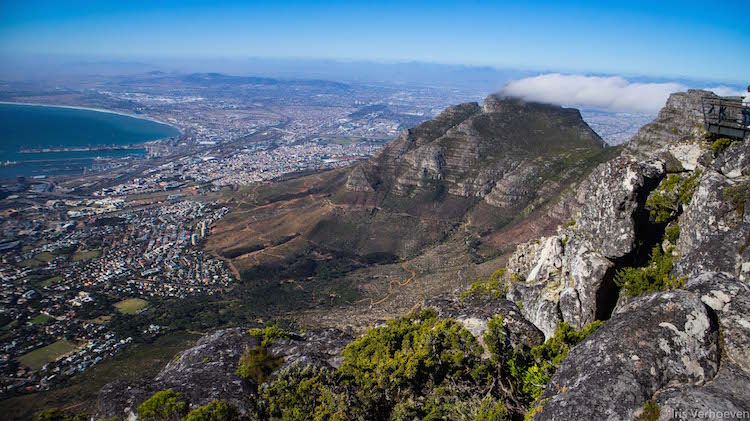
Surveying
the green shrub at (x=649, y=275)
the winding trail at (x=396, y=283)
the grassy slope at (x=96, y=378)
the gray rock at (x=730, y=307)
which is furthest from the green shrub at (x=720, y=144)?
the winding trail at (x=396, y=283)

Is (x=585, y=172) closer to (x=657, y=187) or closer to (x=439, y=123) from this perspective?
(x=439, y=123)

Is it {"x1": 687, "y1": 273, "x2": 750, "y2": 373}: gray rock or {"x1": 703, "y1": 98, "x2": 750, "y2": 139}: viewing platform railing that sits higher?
{"x1": 703, "y1": 98, "x2": 750, "y2": 139}: viewing platform railing

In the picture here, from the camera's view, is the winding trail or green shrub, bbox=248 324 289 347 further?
the winding trail

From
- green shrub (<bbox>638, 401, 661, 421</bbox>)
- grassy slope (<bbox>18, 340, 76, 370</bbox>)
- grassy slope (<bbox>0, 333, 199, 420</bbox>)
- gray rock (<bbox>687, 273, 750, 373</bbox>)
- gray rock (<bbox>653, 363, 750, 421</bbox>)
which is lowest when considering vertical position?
grassy slope (<bbox>18, 340, 76, 370</bbox>)

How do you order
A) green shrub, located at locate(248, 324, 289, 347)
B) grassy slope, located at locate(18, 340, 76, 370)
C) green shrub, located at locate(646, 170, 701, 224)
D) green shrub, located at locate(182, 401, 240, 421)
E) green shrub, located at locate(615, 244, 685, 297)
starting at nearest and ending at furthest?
1. green shrub, located at locate(182, 401, 240, 421)
2. green shrub, located at locate(615, 244, 685, 297)
3. green shrub, located at locate(646, 170, 701, 224)
4. green shrub, located at locate(248, 324, 289, 347)
5. grassy slope, located at locate(18, 340, 76, 370)

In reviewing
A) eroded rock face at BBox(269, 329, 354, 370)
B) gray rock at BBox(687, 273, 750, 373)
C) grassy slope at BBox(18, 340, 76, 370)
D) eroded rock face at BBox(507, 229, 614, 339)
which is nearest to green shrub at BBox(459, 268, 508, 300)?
eroded rock face at BBox(507, 229, 614, 339)

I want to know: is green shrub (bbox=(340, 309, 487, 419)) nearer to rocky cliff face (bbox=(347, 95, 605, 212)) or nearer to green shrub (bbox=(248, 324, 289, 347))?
green shrub (bbox=(248, 324, 289, 347))
